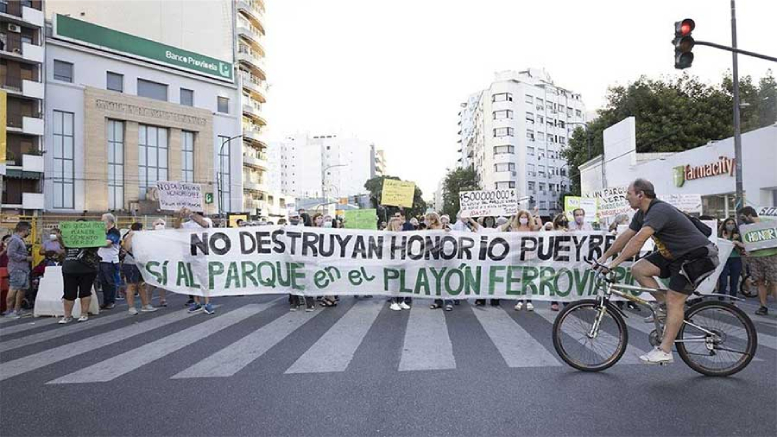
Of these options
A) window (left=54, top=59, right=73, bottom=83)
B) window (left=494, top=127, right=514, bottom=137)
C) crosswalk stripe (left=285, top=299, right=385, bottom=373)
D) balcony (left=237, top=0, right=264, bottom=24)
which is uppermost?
balcony (left=237, top=0, right=264, bottom=24)

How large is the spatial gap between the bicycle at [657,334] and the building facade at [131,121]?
3594 cm

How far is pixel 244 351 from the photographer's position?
5.96 m

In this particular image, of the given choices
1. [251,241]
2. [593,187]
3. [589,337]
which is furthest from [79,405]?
[593,187]

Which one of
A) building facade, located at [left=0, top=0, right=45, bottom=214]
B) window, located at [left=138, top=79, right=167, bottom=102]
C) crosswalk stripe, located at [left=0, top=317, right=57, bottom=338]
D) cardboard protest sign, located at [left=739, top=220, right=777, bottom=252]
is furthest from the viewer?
window, located at [left=138, top=79, right=167, bottom=102]

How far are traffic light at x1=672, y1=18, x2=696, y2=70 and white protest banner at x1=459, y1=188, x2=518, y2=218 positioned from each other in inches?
229

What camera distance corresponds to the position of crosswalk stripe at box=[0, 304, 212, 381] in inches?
219

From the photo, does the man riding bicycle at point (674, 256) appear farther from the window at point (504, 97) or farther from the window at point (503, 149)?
the window at point (504, 97)

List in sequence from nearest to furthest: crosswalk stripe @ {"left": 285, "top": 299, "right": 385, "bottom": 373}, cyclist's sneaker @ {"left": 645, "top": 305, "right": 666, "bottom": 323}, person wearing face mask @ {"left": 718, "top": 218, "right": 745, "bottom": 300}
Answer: cyclist's sneaker @ {"left": 645, "top": 305, "right": 666, "bottom": 323} < crosswalk stripe @ {"left": 285, "top": 299, "right": 385, "bottom": 373} < person wearing face mask @ {"left": 718, "top": 218, "right": 745, "bottom": 300}

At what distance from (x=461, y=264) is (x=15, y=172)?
39342mm

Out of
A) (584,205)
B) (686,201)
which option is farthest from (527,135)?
(686,201)

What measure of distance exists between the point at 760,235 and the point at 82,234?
36.8 ft

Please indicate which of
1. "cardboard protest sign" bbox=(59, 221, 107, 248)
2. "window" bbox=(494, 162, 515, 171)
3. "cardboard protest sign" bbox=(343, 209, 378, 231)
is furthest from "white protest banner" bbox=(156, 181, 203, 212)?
"window" bbox=(494, 162, 515, 171)

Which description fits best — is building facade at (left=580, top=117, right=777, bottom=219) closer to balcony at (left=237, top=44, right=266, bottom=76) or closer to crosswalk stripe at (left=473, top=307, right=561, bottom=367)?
crosswalk stripe at (left=473, top=307, right=561, bottom=367)

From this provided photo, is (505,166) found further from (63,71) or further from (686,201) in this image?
(686,201)
